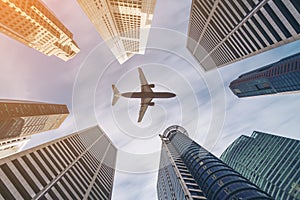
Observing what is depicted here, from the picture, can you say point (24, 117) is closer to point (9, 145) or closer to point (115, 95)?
point (9, 145)

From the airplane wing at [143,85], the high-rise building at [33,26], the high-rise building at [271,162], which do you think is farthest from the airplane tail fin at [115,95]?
the high-rise building at [33,26]

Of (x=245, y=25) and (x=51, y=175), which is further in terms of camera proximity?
(x=245, y=25)

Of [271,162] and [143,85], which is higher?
[143,85]

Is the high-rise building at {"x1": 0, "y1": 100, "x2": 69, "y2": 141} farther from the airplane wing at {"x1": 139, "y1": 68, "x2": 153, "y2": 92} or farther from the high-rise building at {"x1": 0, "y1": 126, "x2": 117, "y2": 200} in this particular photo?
the airplane wing at {"x1": 139, "y1": 68, "x2": 153, "y2": 92}

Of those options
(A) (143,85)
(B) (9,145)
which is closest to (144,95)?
(A) (143,85)

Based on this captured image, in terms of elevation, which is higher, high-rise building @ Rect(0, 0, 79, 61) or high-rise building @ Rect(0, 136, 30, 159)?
high-rise building @ Rect(0, 0, 79, 61)

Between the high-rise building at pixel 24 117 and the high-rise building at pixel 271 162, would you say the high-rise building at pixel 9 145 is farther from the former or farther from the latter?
the high-rise building at pixel 271 162

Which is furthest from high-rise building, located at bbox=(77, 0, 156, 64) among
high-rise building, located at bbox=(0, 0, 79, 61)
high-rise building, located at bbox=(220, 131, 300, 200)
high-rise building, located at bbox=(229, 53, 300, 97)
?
high-rise building, located at bbox=(220, 131, 300, 200)
